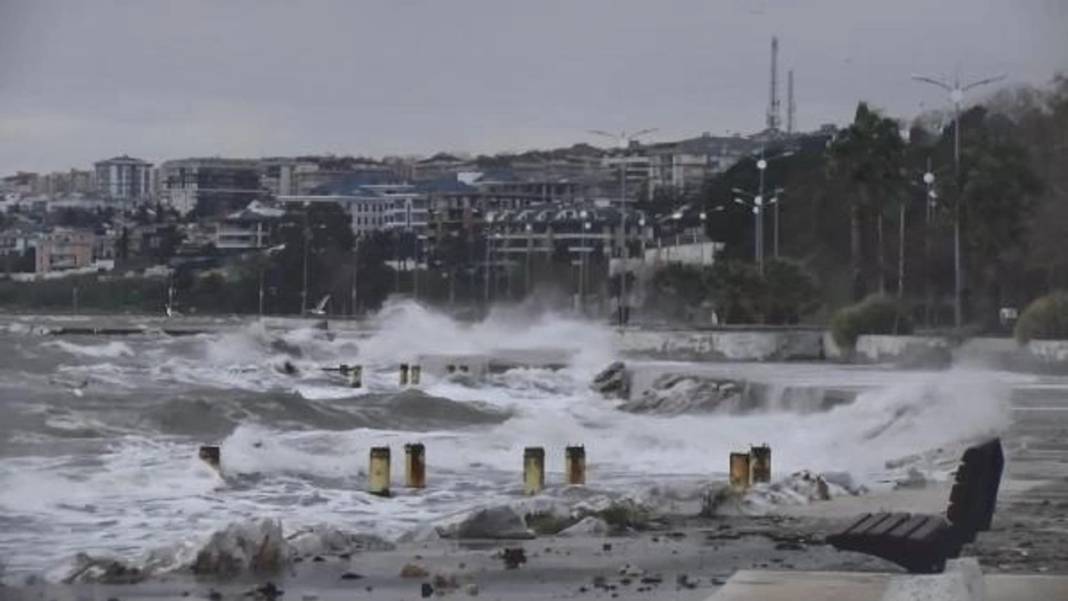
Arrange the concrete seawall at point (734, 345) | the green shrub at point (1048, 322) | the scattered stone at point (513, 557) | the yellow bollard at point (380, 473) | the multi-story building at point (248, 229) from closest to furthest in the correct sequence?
the scattered stone at point (513, 557) → the yellow bollard at point (380, 473) → the green shrub at point (1048, 322) → the concrete seawall at point (734, 345) → the multi-story building at point (248, 229)

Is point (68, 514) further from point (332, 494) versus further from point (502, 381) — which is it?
point (502, 381)

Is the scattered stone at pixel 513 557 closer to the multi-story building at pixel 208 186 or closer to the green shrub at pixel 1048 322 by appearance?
the green shrub at pixel 1048 322

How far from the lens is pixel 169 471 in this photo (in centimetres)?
2084

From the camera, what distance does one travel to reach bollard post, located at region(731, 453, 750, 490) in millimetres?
18406

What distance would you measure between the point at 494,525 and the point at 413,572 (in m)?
2.29

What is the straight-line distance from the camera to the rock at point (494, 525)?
14.5 metres

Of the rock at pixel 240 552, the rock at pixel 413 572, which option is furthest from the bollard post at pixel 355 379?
the rock at pixel 413 572

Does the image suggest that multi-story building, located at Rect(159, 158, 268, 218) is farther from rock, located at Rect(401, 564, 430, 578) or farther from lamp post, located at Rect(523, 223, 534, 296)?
rock, located at Rect(401, 564, 430, 578)

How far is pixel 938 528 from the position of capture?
9414mm

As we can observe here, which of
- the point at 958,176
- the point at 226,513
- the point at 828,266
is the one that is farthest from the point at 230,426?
the point at 828,266

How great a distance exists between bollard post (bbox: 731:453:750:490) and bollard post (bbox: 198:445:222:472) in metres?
5.43

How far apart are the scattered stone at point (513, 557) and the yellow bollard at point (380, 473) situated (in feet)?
17.8

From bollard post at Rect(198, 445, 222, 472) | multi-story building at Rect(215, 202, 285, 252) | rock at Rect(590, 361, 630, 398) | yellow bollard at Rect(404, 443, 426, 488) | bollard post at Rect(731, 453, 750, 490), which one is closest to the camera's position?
bollard post at Rect(731, 453, 750, 490)

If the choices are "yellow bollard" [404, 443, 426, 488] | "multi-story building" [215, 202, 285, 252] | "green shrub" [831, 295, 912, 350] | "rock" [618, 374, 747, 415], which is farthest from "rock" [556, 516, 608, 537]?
"multi-story building" [215, 202, 285, 252]
